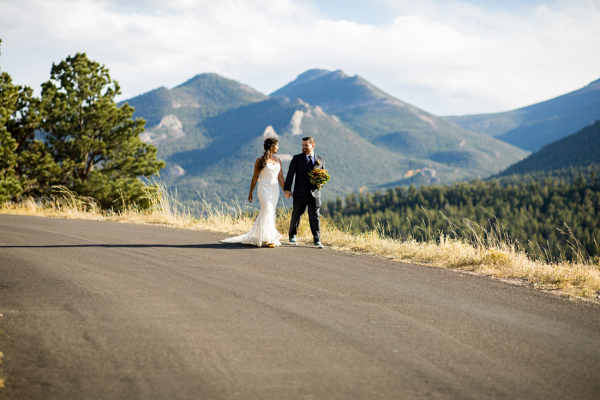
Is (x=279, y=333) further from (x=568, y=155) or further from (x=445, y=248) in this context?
(x=568, y=155)

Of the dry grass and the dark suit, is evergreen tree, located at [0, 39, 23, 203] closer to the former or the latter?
the dry grass

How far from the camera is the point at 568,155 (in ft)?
568

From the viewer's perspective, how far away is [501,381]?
3.40 m

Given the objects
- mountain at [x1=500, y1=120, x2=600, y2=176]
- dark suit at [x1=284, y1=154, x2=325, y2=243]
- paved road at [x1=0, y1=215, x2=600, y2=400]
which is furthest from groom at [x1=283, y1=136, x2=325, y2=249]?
mountain at [x1=500, y1=120, x2=600, y2=176]

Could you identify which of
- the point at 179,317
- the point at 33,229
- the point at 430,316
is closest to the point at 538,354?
the point at 430,316

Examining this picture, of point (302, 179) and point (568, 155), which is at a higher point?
point (568, 155)

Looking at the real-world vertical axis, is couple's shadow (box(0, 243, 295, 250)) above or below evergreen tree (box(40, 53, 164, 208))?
below

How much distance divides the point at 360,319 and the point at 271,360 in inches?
52.3

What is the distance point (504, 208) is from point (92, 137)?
359ft

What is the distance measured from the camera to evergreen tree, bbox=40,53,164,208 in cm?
2266

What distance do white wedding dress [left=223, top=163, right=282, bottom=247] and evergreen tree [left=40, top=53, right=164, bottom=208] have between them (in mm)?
14548

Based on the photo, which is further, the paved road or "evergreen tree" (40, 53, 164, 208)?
"evergreen tree" (40, 53, 164, 208)

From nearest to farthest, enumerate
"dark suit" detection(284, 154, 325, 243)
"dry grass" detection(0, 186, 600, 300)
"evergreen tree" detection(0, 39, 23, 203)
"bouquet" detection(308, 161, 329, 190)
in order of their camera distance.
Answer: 1. "dry grass" detection(0, 186, 600, 300)
2. "bouquet" detection(308, 161, 329, 190)
3. "dark suit" detection(284, 154, 325, 243)
4. "evergreen tree" detection(0, 39, 23, 203)

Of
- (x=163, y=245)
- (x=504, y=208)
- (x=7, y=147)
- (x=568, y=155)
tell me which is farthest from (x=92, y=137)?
(x=568, y=155)
